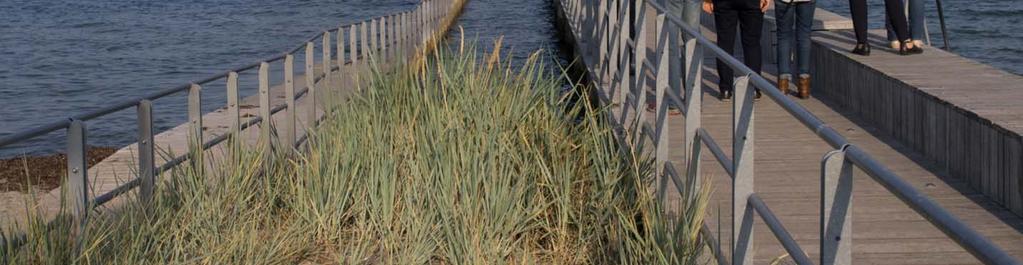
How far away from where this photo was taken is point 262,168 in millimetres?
8914

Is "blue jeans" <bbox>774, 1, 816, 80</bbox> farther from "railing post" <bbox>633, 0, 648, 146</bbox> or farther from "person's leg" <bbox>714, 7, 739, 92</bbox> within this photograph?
"railing post" <bbox>633, 0, 648, 146</bbox>

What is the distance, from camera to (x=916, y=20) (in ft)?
40.5

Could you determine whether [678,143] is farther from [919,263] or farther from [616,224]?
[919,263]

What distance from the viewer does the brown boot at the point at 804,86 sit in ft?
39.2

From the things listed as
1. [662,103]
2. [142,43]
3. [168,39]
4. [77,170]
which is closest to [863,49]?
[662,103]

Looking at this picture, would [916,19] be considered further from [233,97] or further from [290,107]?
[233,97]

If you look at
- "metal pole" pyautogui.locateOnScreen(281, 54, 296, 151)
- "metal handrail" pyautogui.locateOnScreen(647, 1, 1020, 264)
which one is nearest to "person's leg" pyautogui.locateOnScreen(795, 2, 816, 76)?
"metal pole" pyautogui.locateOnScreen(281, 54, 296, 151)

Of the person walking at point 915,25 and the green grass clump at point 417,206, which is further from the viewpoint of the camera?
the person walking at point 915,25

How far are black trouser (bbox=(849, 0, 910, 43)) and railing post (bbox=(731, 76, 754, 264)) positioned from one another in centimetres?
646

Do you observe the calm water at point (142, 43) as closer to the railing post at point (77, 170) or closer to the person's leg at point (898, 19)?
the person's leg at point (898, 19)

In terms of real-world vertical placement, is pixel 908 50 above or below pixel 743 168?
below

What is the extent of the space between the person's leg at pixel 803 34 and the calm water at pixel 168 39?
428 inches

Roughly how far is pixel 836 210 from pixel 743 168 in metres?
1.47

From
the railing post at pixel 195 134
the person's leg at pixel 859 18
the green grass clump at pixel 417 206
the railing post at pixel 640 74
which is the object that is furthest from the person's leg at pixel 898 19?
the railing post at pixel 195 134
